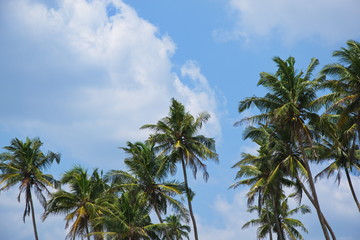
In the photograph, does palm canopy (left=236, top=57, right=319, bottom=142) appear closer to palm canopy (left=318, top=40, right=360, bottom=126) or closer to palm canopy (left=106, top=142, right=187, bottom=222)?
palm canopy (left=318, top=40, right=360, bottom=126)

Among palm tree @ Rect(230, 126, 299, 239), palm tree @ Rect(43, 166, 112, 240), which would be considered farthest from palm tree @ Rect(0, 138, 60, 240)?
palm tree @ Rect(230, 126, 299, 239)

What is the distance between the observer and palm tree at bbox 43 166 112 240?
127ft

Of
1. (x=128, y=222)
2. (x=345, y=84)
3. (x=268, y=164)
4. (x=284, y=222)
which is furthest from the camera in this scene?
(x=284, y=222)

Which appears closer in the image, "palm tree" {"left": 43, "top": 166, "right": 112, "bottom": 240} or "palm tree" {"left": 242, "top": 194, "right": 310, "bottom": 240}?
"palm tree" {"left": 43, "top": 166, "right": 112, "bottom": 240}

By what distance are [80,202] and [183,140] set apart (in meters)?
11.2

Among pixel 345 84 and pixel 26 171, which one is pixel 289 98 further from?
pixel 26 171

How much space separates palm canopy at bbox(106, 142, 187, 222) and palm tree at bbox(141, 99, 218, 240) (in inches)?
39.6

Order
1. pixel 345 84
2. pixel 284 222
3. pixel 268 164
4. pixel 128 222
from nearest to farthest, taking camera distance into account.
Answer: pixel 345 84 → pixel 128 222 → pixel 268 164 → pixel 284 222

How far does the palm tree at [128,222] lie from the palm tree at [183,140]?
12.3ft

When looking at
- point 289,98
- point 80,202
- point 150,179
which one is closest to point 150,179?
point 150,179

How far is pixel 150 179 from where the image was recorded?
37469mm

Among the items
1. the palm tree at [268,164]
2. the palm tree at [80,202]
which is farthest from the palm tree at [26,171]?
the palm tree at [268,164]

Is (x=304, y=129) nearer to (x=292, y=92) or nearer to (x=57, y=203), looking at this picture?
(x=292, y=92)

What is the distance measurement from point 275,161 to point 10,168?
23.9 meters
